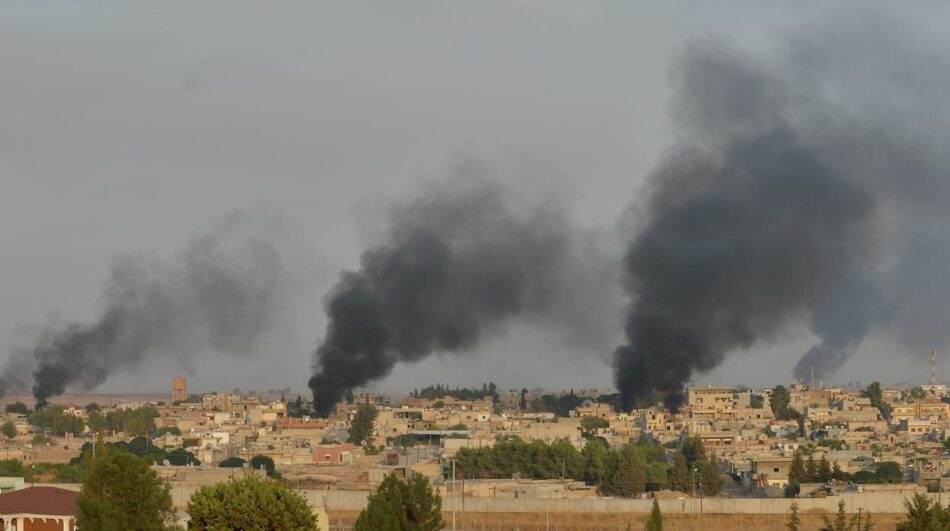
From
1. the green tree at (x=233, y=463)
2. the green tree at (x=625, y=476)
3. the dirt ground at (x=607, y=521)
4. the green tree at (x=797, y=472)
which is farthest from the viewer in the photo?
the green tree at (x=233, y=463)

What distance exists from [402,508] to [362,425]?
67.0m

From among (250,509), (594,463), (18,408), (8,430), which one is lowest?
(250,509)

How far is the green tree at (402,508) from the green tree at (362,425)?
6221 cm

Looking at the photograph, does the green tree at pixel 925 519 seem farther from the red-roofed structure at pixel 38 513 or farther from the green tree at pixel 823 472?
the green tree at pixel 823 472

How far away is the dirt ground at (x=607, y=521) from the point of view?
54.5m

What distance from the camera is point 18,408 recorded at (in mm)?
134500

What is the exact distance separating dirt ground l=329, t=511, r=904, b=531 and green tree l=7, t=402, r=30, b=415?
3160 inches

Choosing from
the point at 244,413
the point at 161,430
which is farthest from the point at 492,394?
the point at 161,430

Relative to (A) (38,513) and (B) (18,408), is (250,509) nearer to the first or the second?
(A) (38,513)

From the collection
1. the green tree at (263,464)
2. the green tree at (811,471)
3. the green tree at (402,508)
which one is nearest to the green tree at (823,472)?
the green tree at (811,471)

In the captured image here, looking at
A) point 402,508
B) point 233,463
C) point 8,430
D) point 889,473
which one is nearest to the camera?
point 402,508

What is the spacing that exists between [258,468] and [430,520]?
3791cm

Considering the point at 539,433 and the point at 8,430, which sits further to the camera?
the point at 8,430

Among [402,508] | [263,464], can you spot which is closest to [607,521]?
[263,464]
